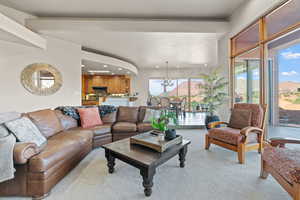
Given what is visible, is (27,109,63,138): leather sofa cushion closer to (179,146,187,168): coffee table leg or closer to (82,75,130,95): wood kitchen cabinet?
(179,146,187,168): coffee table leg

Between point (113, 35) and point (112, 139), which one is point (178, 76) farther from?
point (112, 139)

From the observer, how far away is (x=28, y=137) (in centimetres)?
177

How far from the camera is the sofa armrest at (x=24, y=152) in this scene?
1440mm

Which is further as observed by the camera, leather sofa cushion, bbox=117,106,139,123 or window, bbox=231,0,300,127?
leather sofa cushion, bbox=117,106,139,123

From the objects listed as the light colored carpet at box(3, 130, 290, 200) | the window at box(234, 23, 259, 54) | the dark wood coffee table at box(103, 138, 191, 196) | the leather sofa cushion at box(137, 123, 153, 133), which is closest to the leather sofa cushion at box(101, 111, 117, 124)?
the leather sofa cushion at box(137, 123, 153, 133)

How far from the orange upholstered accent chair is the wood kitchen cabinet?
7426 mm

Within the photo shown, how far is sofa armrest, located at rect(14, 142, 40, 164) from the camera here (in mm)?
1440

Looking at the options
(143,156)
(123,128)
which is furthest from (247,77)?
(143,156)

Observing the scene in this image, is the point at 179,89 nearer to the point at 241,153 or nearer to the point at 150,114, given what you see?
the point at 150,114

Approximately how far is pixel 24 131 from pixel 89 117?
1493 mm

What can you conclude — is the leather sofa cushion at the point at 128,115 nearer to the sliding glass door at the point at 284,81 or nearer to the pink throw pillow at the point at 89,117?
the pink throw pillow at the point at 89,117

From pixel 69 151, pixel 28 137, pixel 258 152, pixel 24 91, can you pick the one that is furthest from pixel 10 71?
pixel 258 152

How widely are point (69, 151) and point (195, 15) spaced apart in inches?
166

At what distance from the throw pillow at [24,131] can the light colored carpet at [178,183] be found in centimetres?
65
